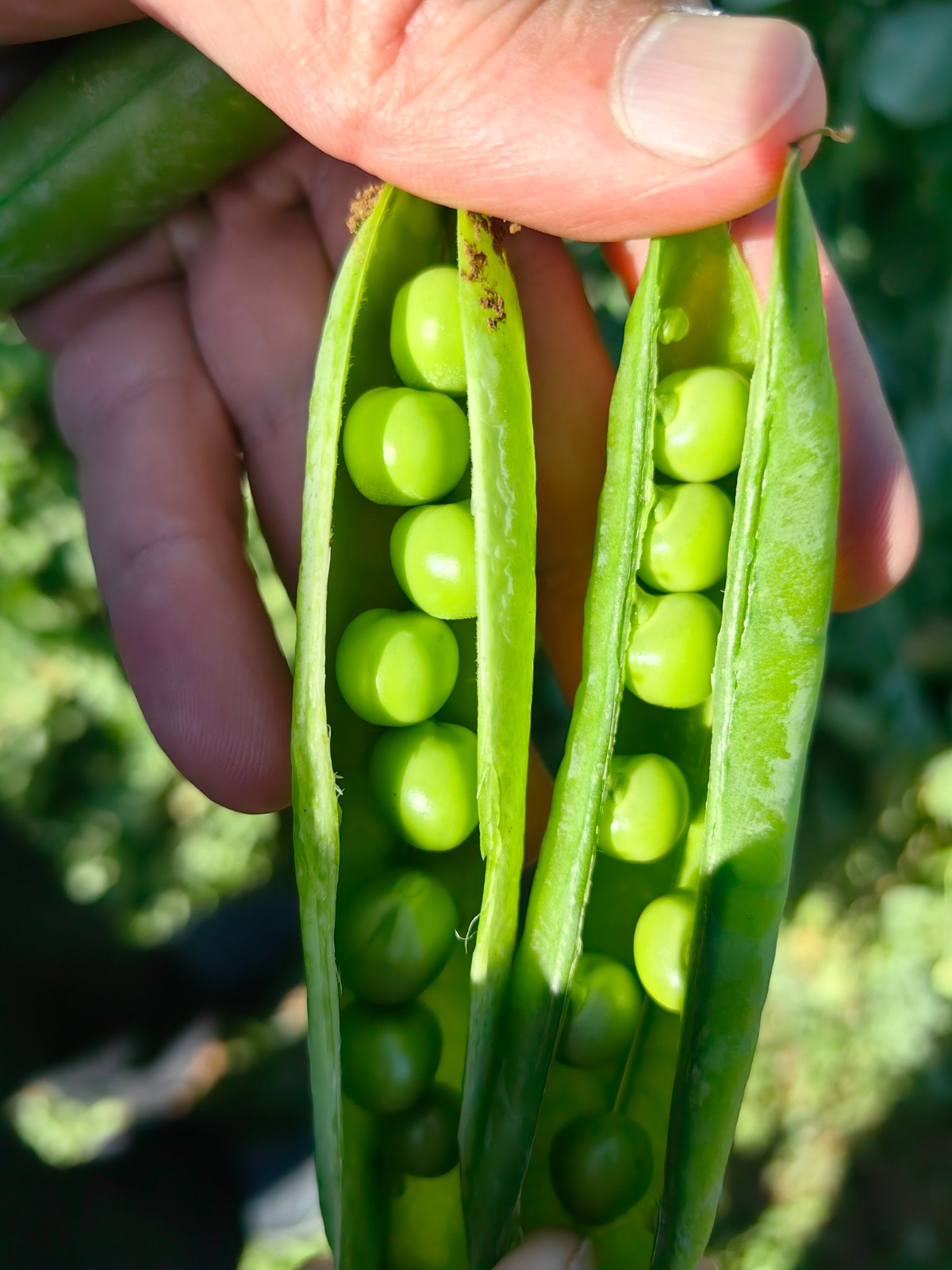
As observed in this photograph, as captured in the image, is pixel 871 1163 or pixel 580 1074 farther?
pixel 871 1163

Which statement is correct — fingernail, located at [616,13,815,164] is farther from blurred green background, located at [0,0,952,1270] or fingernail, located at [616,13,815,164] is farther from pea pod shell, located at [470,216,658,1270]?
blurred green background, located at [0,0,952,1270]

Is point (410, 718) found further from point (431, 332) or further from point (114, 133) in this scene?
point (114, 133)

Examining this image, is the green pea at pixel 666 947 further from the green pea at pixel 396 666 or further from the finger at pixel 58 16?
the finger at pixel 58 16

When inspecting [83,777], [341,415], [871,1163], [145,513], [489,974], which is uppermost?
[341,415]

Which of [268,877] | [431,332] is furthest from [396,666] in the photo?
[268,877]

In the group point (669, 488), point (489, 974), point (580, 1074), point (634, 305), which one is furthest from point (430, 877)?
point (634, 305)

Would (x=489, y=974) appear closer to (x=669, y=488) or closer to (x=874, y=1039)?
(x=669, y=488)
